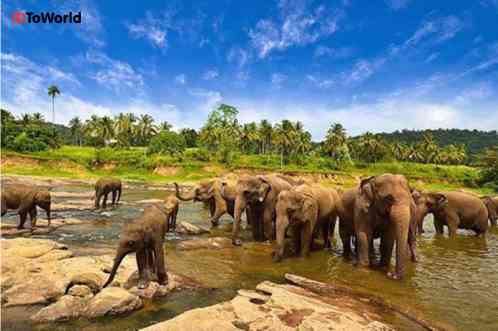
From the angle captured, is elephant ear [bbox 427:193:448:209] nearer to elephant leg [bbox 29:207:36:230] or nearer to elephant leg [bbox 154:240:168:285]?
elephant leg [bbox 154:240:168:285]

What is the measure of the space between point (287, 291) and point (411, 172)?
90187 millimetres

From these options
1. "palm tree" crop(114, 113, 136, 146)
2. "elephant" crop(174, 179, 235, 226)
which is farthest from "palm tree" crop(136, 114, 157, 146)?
"elephant" crop(174, 179, 235, 226)

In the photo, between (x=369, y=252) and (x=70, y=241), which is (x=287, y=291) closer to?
(x=369, y=252)

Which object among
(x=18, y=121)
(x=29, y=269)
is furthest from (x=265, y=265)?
Answer: (x=18, y=121)

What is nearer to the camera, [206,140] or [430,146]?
[206,140]

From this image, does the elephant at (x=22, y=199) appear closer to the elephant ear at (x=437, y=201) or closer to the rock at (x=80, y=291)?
the rock at (x=80, y=291)

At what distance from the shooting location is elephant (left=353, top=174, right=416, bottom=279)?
915 centimetres

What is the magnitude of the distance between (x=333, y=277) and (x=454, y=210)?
1142 centimetres

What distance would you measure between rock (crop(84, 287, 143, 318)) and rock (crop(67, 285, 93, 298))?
643 mm

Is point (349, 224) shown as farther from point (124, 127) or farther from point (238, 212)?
point (124, 127)

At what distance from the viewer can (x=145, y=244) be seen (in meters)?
8.01

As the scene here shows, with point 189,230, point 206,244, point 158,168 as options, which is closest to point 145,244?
point 206,244

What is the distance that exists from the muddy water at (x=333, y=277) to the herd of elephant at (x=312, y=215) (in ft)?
2.12

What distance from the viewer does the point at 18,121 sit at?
91.3m
